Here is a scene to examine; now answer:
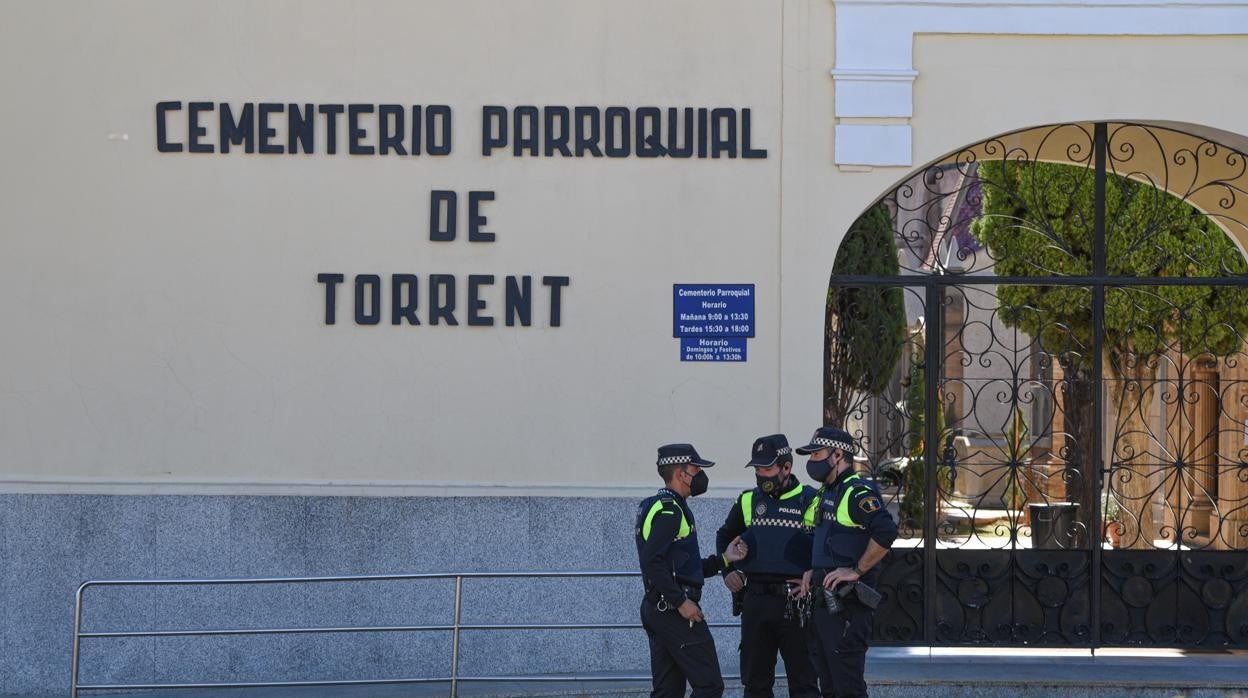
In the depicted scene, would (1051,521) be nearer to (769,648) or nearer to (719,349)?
(719,349)

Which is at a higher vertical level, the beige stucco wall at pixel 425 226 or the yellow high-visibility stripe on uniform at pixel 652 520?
the beige stucco wall at pixel 425 226

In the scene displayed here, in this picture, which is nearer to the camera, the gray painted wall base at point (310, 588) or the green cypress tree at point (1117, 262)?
the gray painted wall base at point (310, 588)

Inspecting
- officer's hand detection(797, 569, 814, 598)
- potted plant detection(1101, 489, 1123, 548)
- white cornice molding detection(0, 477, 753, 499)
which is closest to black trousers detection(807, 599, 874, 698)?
officer's hand detection(797, 569, 814, 598)

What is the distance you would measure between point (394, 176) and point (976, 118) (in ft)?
12.0

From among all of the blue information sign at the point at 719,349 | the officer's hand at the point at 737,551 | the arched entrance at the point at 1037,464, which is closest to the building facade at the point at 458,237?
the blue information sign at the point at 719,349

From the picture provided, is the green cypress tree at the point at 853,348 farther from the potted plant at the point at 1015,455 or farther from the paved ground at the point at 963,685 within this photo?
the paved ground at the point at 963,685

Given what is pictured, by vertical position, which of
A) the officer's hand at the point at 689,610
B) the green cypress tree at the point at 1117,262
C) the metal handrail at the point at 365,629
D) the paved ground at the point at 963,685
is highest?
the green cypress tree at the point at 1117,262

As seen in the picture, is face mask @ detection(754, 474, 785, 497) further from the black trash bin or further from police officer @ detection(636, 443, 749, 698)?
the black trash bin

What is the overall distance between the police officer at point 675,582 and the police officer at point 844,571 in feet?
1.45

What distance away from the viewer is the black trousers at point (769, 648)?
7359mm

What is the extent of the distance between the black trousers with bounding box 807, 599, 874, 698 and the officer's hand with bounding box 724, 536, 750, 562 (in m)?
0.46

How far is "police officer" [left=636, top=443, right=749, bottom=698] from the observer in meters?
6.98

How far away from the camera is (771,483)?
7.40 meters

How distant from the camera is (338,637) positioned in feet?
29.7
